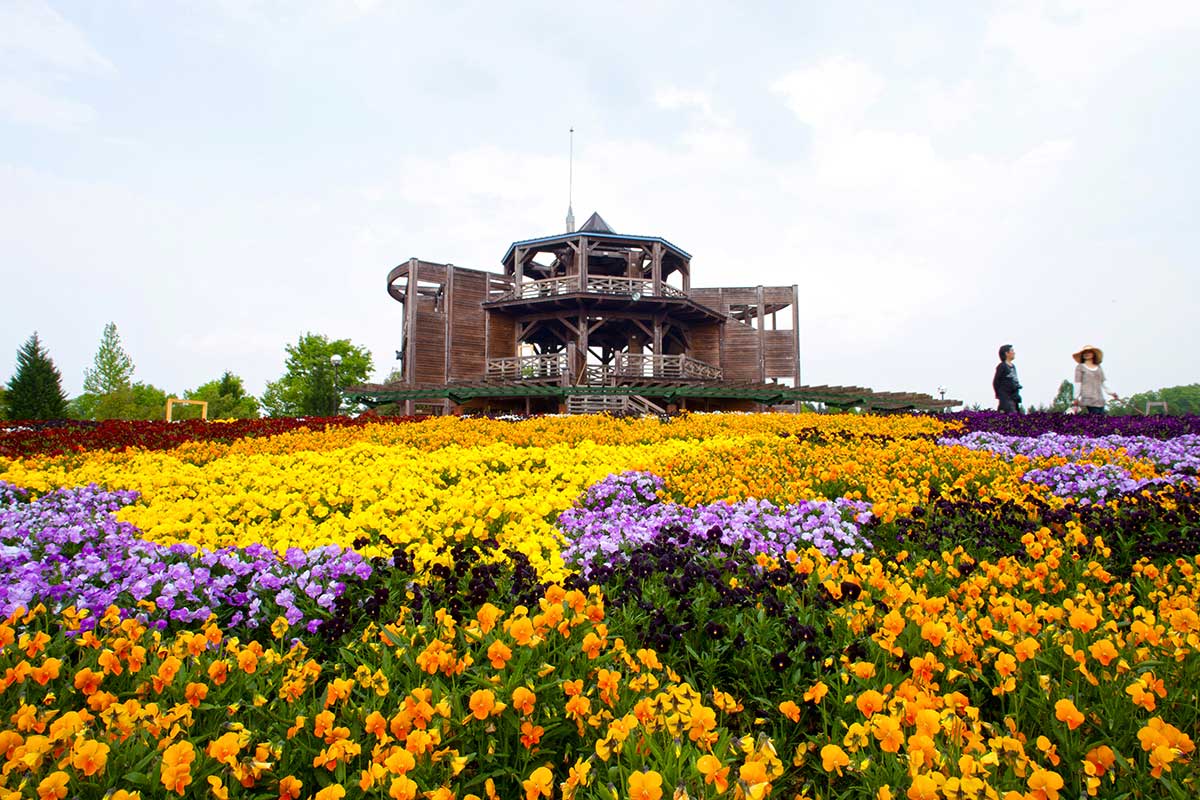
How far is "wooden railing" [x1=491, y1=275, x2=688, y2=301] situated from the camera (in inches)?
1089

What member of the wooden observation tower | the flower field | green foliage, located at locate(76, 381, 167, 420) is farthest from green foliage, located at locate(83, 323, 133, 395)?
the flower field

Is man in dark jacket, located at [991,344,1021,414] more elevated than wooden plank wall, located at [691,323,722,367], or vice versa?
wooden plank wall, located at [691,323,722,367]

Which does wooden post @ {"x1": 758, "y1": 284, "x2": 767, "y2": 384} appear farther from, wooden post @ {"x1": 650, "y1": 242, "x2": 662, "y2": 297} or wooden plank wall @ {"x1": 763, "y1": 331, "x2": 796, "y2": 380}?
wooden post @ {"x1": 650, "y1": 242, "x2": 662, "y2": 297}

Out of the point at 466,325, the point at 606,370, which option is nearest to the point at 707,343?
the point at 606,370

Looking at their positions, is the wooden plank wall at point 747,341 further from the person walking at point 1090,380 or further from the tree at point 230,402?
the tree at point 230,402

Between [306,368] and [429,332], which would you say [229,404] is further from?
[429,332]

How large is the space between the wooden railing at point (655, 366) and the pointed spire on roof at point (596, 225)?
A: 712 centimetres

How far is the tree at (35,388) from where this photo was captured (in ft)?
104

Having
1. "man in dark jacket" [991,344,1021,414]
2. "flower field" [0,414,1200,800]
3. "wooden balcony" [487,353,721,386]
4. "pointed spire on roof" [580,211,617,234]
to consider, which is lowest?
"flower field" [0,414,1200,800]

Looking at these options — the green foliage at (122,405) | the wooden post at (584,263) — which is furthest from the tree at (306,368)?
the wooden post at (584,263)

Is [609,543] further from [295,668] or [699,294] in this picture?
[699,294]

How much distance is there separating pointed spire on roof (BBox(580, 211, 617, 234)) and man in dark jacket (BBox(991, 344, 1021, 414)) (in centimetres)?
1988

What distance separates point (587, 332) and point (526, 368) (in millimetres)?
3788

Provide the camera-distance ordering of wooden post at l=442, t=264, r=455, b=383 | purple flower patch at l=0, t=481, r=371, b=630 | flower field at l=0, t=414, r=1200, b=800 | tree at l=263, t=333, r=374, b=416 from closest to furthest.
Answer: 1. flower field at l=0, t=414, r=1200, b=800
2. purple flower patch at l=0, t=481, r=371, b=630
3. wooden post at l=442, t=264, r=455, b=383
4. tree at l=263, t=333, r=374, b=416
